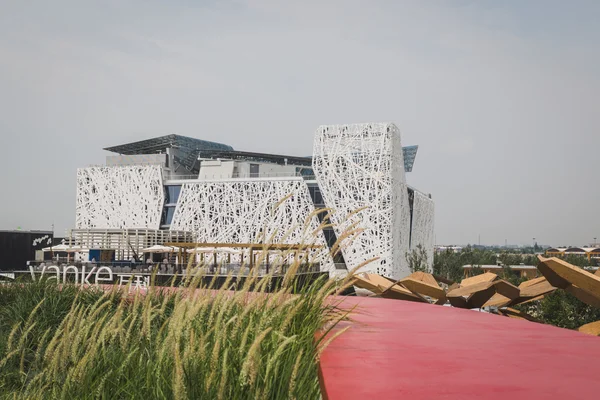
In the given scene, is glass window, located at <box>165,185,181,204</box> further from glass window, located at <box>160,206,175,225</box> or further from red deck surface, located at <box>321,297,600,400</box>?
red deck surface, located at <box>321,297,600,400</box>

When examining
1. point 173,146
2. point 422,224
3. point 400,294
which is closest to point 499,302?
point 400,294

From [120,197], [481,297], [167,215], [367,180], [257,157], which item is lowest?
[481,297]

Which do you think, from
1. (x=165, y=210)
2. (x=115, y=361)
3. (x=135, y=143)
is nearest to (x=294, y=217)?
(x=165, y=210)

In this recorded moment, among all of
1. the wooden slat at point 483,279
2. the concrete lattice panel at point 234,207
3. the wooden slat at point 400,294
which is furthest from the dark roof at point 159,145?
the wooden slat at point 483,279

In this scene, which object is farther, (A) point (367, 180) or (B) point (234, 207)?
(B) point (234, 207)

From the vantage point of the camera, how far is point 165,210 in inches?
1834

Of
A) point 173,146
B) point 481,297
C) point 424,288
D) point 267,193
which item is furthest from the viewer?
point 173,146

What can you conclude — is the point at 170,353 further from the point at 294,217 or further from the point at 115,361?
the point at 294,217

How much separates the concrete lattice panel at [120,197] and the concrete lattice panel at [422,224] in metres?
18.9

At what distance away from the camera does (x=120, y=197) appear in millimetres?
47031

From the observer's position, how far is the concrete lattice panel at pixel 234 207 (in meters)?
41.0

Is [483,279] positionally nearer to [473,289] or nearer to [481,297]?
[481,297]

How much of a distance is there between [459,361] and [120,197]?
46.4m

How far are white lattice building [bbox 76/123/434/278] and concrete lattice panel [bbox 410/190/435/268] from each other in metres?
0.08
